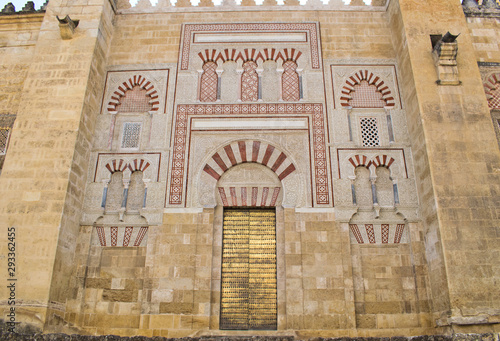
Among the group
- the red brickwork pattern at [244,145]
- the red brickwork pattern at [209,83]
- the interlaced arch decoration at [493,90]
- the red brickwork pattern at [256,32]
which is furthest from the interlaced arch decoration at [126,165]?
the interlaced arch decoration at [493,90]

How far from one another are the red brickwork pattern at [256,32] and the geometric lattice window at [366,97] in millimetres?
733

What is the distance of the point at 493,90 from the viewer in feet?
21.0

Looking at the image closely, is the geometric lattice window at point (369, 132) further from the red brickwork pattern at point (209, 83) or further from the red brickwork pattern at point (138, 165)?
the red brickwork pattern at point (138, 165)

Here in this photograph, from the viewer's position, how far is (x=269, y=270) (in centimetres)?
557

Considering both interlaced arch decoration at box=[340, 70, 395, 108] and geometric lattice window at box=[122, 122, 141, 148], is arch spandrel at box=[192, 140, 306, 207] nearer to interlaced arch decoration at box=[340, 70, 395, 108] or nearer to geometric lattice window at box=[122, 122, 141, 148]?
geometric lattice window at box=[122, 122, 141, 148]

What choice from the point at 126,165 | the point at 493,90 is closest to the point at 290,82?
the point at 126,165

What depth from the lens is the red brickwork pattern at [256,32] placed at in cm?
673

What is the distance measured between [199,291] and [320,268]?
1.59m

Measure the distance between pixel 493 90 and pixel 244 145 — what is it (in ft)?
13.0

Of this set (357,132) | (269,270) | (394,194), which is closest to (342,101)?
(357,132)

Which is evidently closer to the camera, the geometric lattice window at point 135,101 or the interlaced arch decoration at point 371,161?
the interlaced arch decoration at point 371,161

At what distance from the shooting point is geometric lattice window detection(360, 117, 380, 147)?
6.18 metres

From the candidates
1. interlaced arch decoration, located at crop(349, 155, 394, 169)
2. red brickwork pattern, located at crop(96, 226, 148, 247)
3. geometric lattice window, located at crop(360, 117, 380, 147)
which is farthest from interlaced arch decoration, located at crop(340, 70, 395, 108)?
red brickwork pattern, located at crop(96, 226, 148, 247)

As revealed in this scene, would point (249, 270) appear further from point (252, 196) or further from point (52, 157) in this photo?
point (52, 157)
